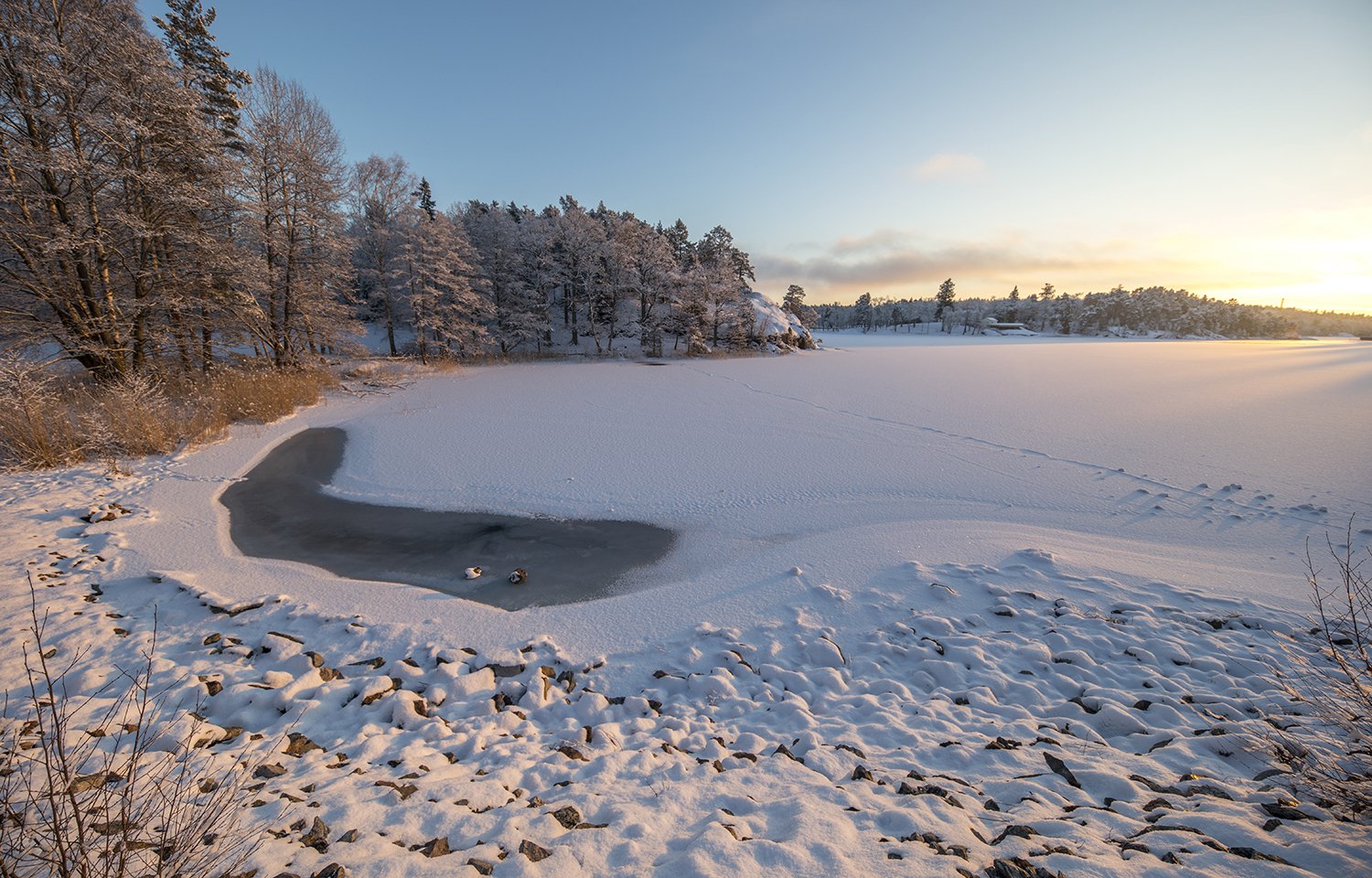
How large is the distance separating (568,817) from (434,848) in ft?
2.40

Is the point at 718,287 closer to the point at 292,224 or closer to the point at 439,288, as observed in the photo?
the point at 439,288

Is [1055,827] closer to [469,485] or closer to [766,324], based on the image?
[469,485]

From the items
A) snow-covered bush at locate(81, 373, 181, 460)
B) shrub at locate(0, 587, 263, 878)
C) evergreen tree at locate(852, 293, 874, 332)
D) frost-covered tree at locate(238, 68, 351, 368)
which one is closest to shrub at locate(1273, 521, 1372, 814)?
shrub at locate(0, 587, 263, 878)

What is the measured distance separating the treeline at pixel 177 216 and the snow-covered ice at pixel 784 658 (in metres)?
6.82

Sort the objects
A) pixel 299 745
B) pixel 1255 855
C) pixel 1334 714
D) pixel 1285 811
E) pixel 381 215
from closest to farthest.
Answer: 1. pixel 1255 855
2. pixel 1285 811
3. pixel 1334 714
4. pixel 299 745
5. pixel 381 215

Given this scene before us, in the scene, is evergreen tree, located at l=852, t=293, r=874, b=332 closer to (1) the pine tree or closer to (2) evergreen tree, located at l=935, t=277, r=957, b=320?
(1) the pine tree

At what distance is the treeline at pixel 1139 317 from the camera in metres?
92.0

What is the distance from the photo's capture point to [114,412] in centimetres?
1034

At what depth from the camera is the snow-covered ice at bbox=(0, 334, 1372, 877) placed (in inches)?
107

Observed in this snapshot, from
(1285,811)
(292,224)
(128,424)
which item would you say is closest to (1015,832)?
(1285,811)

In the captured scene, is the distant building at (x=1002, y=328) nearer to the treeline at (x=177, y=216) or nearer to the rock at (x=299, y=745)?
the treeline at (x=177, y=216)

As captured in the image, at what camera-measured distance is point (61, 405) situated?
9906mm

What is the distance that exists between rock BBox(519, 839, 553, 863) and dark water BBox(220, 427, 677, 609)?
10.8 feet

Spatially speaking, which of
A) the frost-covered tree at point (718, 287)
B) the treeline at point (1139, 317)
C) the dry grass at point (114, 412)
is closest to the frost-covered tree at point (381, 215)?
the dry grass at point (114, 412)
